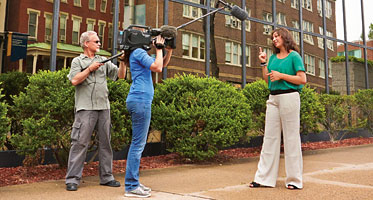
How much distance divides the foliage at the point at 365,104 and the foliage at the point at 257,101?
4.97 m

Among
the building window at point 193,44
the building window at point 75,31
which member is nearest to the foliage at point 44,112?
the building window at point 75,31

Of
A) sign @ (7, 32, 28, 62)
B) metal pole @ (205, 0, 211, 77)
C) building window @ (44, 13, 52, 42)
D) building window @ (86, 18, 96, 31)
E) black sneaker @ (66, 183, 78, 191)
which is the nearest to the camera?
black sneaker @ (66, 183, 78, 191)

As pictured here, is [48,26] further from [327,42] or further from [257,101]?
[327,42]

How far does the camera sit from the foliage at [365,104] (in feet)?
39.4

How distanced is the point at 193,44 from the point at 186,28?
902mm

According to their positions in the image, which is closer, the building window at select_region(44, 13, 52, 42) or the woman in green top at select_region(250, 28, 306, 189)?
the woman in green top at select_region(250, 28, 306, 189)

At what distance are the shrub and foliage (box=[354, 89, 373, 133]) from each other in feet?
22.4

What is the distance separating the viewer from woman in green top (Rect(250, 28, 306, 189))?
4344 millimetres

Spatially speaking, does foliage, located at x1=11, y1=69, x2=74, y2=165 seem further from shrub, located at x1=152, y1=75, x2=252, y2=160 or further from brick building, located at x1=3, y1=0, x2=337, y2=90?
shrub, located at x1=152, y1=75, x2=252, y2=160

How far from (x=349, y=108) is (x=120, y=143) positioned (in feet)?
29.7

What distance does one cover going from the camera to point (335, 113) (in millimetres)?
10766

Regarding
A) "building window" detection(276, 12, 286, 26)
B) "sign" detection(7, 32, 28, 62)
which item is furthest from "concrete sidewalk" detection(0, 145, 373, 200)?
"building window" detection(276, 12, 286, 26)

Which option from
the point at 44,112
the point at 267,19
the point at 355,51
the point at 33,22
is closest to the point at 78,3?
the point at 33,22

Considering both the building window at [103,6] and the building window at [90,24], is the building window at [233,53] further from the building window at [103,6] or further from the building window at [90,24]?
the building window at [90,24]
